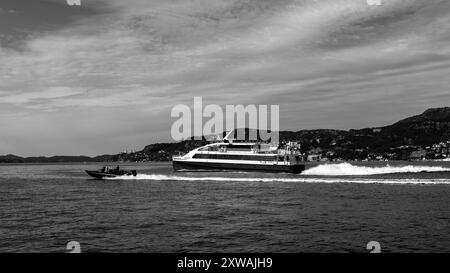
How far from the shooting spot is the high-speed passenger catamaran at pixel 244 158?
88250 mm

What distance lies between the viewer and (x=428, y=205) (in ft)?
119

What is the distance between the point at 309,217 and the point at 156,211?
495 inches

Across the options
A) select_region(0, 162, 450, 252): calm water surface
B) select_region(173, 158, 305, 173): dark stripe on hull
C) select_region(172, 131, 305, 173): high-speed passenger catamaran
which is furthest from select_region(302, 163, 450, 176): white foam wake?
select_region(0, 162, 450, 252): calm water surface

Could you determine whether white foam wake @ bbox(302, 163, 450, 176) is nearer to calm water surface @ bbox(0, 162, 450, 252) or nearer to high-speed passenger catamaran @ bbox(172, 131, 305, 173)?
high-speed passenger catamaran @ bbox(172, 131, 305, 173)

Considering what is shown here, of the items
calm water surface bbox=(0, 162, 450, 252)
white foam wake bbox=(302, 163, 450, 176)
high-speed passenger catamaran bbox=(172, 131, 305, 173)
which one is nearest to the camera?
calm water surface bbox=(0, 162, 450, 252)

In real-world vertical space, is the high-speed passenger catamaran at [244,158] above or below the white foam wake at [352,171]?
above

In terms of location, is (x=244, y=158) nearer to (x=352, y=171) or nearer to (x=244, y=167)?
(x=244, y=167)

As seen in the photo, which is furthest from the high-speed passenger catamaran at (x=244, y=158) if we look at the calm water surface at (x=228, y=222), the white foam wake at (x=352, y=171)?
the calm water surface at (x=228, y=222)

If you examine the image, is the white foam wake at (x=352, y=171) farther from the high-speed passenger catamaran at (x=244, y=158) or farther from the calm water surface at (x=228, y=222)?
the calm water surface at (x=228, y=222)

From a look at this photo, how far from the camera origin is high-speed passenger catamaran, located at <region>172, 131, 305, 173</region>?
3474 inches

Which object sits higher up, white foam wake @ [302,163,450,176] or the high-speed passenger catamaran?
the high-speed passenger catamaran

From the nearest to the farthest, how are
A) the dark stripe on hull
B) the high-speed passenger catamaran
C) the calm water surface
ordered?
1. the calm water surface
2. the dark stripe on hull
3. the high-speed passenger catamaran

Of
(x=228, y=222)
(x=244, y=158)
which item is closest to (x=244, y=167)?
(x=244, y=158)
